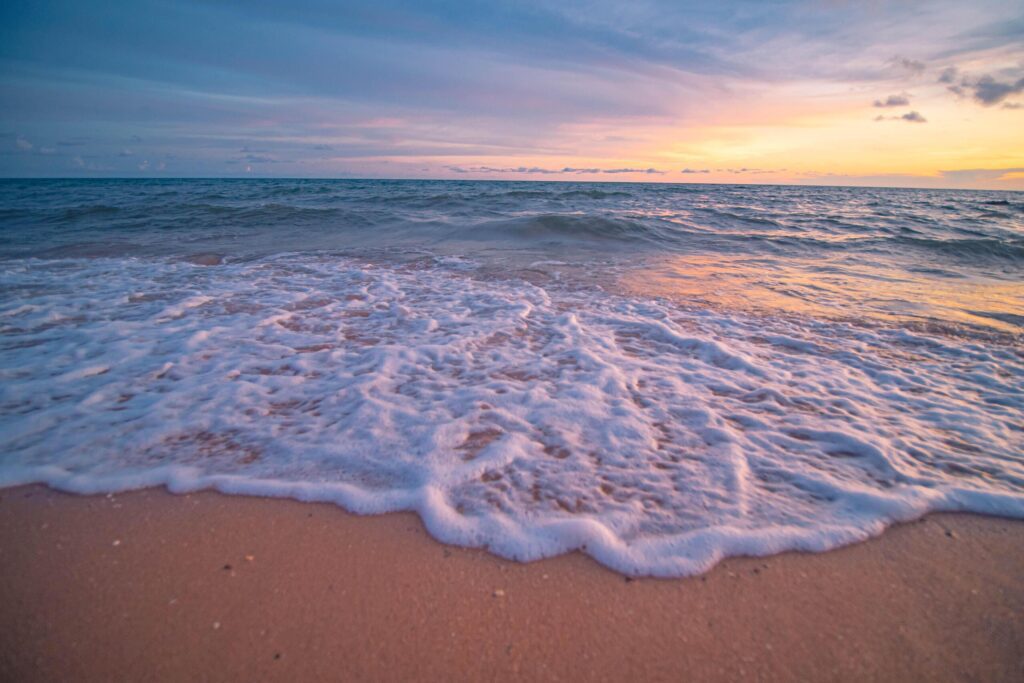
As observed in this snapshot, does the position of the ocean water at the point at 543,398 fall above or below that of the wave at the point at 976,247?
below

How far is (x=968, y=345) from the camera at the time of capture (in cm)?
402

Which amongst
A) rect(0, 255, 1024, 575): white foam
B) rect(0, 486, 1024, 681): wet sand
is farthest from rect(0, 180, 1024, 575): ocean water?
rect(0, 486, 1024, 681): wet sand

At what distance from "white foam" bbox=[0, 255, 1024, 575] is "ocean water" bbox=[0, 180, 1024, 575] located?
0.02 metres

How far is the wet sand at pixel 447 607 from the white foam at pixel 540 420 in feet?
0.45

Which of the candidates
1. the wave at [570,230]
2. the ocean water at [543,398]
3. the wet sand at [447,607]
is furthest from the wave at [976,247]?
the wet sand at [447,607]

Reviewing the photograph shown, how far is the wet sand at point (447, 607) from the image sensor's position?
1408 mm

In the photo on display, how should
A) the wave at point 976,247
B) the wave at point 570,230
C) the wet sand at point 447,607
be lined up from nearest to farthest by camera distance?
the wet sand at point 447,607 < the wave at point 976,247 < the wave at point 570,230

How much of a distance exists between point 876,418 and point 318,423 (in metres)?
3.35

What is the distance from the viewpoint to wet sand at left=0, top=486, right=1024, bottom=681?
1.41 metres

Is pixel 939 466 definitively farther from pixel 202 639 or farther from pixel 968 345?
pixel 202 639

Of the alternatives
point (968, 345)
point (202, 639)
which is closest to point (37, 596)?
point (202, 639)

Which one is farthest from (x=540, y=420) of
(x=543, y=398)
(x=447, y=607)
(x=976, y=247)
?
(x=976, y=247)

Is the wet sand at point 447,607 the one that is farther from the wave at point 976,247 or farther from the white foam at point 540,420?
the wave at point 976,247

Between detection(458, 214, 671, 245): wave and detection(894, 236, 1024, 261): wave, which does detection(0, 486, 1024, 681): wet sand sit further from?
detection(894, 236, 1024, 261): wave
